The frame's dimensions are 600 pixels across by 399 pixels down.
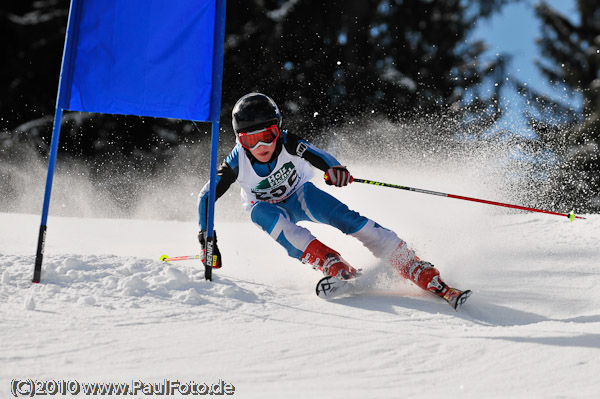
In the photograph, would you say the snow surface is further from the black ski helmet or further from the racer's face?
the black ski helmet

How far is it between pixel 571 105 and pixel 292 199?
11356mm

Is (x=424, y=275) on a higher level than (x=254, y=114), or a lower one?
lower

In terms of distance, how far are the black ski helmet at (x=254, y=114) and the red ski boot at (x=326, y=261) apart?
2.50ft

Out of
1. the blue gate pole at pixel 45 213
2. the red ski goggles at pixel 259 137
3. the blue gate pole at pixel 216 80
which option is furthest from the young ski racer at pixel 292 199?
the blue gate pole at pixel 45 213

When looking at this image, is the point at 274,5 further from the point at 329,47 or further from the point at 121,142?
the point at 121,142

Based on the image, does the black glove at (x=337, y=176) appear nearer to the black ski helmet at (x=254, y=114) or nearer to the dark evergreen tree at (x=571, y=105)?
the black ski helmet at (x=254, y=114)

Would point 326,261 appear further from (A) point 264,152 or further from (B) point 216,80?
(B) point 216,80

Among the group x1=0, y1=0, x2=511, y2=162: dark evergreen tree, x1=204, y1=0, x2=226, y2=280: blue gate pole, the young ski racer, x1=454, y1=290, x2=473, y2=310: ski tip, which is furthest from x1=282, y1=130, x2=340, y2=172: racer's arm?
x1=0, y1=0, x2=511, y2=162: dark evergreen tree

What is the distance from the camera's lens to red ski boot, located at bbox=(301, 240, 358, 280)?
124 inches

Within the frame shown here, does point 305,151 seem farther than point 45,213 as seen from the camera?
Yes

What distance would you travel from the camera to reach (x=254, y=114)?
11.0 feet

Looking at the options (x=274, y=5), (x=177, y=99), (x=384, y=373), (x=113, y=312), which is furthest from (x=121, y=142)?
(x=384, y=373)

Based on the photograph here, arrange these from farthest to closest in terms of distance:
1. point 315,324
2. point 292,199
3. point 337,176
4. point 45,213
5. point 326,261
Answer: point 292,199
point 337,176
point 326,261
point 45,213
point 315,324

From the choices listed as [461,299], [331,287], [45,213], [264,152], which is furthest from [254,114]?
[461,299]
